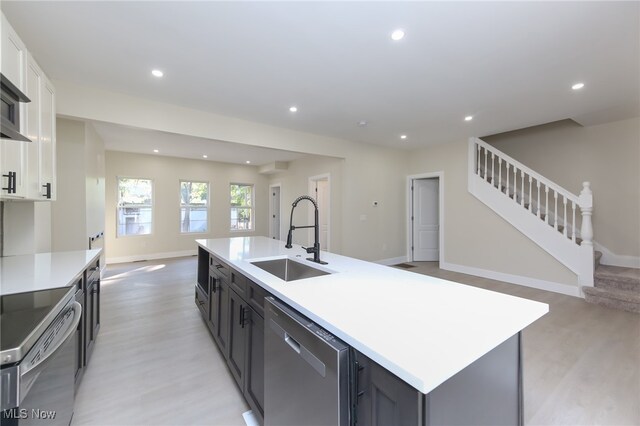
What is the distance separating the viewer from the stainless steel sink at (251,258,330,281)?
201 centimetres

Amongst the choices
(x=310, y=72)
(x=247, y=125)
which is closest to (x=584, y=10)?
(x=310, y=72)

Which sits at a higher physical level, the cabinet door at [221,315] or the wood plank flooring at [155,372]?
the cabinet door at [221,315]

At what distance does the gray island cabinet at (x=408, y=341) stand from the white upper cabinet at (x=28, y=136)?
62.3 inches

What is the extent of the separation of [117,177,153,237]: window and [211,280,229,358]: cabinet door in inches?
206

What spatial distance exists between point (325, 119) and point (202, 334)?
127 inches

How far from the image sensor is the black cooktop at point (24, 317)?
81 cm

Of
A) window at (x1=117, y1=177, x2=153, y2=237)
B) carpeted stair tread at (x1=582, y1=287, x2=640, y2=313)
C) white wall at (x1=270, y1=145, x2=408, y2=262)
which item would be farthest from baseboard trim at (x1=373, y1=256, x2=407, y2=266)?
window at (x1=117, y1=177, x2=153, y2=237)

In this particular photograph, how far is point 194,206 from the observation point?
7.16 meters

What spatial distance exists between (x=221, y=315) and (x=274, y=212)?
6.38 meters

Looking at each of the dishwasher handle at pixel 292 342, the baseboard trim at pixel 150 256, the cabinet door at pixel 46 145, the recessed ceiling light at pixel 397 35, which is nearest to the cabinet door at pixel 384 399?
the dishwasher handle at pixel 292 342

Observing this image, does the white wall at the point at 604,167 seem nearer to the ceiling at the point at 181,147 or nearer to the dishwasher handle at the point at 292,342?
the ceiling at the point at 181,147

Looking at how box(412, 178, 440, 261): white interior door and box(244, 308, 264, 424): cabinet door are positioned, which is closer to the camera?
box(244, 308, 264, 424): cabinet door

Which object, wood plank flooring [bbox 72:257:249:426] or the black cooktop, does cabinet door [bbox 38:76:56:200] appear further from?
wood plank flooring [bbox 72:257:249:426]

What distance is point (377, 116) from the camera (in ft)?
12.8
